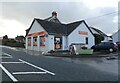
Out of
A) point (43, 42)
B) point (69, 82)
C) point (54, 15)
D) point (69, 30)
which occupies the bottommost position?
point (69, 82)

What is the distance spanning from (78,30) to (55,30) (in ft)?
17.7

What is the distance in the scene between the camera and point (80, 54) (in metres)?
25.6

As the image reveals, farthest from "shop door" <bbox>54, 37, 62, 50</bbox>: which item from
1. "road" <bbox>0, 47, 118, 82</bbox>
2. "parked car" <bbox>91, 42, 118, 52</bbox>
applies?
"road" <bbox>0, 47, 118, 82</bbox>

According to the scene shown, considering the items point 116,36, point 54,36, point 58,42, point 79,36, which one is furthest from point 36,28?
point 116,36

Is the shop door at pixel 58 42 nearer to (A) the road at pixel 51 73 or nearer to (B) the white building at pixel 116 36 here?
(A) the road at pixel 51 73

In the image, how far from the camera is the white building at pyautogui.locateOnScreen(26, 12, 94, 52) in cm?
3520

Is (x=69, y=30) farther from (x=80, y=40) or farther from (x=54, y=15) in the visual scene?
(x=54, y=15)

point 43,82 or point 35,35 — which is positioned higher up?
point 35,35

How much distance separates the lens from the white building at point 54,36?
35.2m

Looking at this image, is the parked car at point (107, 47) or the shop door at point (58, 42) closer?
the parked car at point (107, 47)

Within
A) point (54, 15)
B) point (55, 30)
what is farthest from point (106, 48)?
point (54, 15)

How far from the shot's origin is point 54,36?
35.9 meters

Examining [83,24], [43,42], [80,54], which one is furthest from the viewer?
[83,24]

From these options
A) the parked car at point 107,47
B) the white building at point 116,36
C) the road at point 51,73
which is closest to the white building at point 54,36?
the parked car at point 107,47
